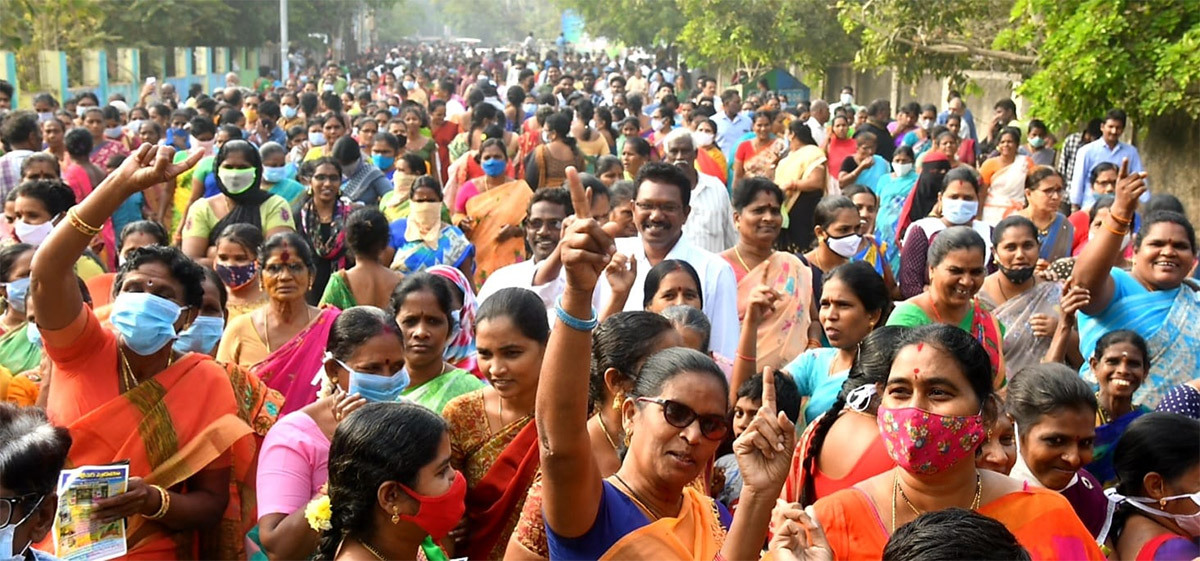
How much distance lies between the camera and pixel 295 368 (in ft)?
16.2

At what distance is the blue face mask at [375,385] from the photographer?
4.15 meters

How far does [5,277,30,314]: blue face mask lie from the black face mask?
4133mm

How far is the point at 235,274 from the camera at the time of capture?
571cm

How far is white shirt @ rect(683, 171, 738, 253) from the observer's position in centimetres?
790

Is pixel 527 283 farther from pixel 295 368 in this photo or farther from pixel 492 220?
pixel 492 220

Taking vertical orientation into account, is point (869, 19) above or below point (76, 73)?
above

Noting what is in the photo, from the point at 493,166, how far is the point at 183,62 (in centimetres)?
2912

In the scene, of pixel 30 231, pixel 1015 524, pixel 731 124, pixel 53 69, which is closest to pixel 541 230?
pixel 30 231

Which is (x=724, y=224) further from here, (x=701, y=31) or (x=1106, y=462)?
(x=701, y=31)

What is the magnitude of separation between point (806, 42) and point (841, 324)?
1936cm

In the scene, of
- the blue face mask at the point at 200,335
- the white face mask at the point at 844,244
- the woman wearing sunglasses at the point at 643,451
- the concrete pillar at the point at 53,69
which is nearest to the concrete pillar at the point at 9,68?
the concrete pillar at the point at 53,69

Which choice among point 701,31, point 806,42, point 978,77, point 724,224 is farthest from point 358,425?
point 701,31

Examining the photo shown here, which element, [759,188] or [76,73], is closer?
[759,188]

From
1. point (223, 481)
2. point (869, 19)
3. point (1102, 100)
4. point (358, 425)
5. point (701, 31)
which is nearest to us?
point (358, 425)
